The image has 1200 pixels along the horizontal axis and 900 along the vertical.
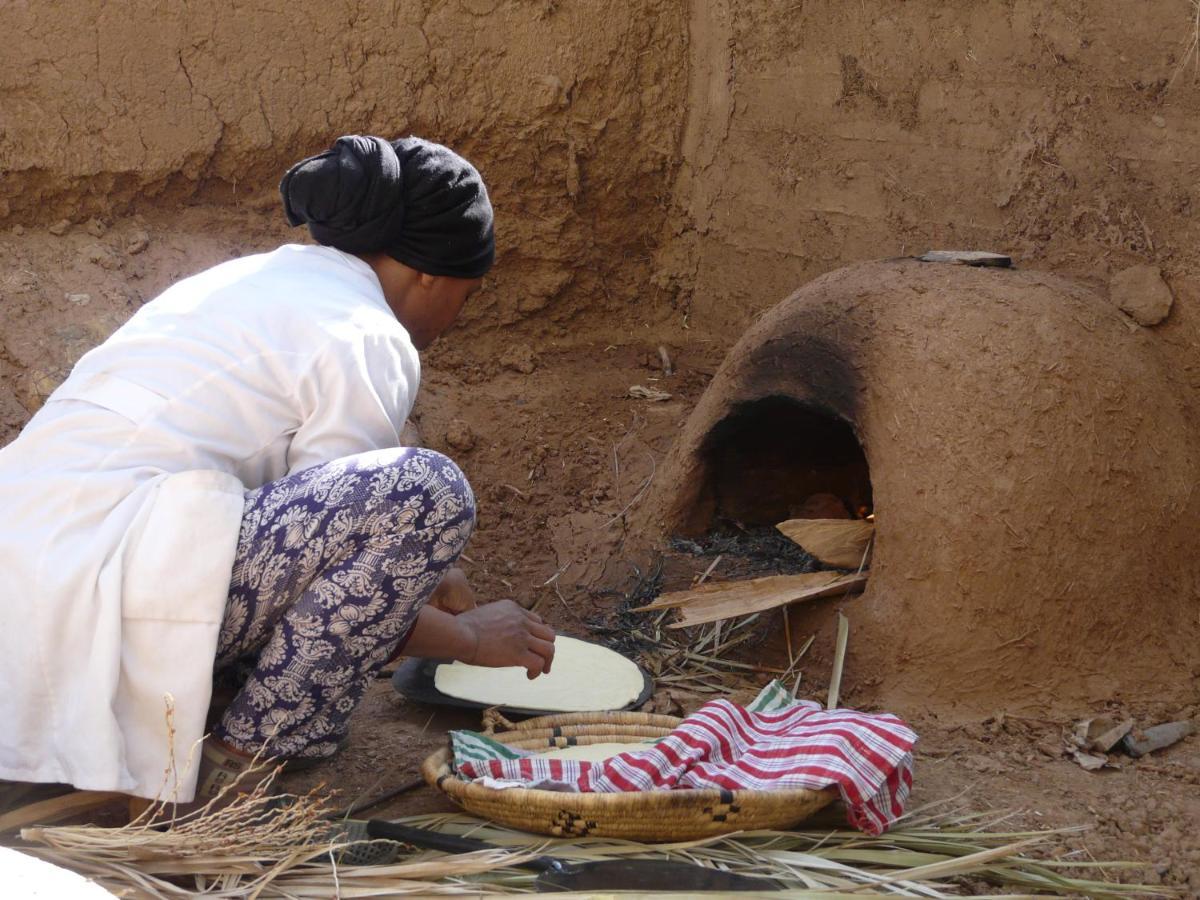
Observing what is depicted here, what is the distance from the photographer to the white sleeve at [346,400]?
2369 millimetres

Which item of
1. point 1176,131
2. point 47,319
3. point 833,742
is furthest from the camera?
point 47,319

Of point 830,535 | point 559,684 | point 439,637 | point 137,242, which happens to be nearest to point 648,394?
point 830,535

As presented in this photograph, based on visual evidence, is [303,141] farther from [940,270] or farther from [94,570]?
[94,570]

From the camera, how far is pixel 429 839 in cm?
238

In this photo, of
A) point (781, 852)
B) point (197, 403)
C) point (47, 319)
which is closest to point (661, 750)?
point (781, 852)

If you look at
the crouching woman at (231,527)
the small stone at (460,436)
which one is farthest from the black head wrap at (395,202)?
the small stone at (460,436)

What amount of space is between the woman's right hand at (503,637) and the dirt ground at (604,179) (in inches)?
20.7

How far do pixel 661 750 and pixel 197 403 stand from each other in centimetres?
113

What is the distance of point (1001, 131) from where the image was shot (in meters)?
4.08

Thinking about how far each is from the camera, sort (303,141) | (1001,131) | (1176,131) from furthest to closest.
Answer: (303,141) → (1001,131) → (1176,131)

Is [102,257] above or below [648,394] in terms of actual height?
above

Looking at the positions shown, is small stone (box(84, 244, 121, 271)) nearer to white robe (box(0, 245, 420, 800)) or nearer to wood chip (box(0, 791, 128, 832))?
white robe (box(0, 245, 420, 800))

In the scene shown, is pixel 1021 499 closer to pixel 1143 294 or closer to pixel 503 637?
pixel 1143 294

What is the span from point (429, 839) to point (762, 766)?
0.69 metres
